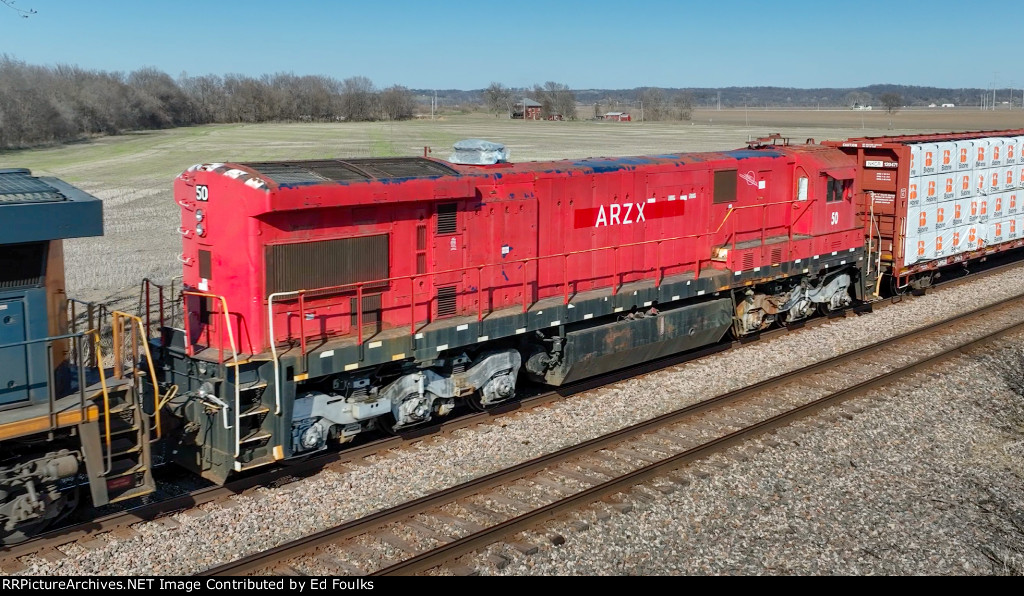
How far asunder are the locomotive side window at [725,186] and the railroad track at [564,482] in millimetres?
2995

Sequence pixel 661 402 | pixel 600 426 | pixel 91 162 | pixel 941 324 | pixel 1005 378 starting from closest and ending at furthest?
pixel 600 426 → pixel 661 402 → pixel 1005 378 → pixel 941 324 → pixel 91 162

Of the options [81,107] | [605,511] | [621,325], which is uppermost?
[81,107]

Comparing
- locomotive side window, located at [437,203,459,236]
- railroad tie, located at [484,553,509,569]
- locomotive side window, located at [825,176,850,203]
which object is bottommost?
railroad tie, located at [484,553,509,569]

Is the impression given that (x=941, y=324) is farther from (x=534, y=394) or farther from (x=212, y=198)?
(x=212, y=198)

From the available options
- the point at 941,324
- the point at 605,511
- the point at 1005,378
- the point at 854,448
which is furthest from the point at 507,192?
the point at 941,324

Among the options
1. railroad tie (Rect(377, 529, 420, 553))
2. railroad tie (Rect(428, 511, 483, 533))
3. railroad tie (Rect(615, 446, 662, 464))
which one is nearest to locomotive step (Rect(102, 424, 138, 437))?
railroad tie (Rect(377, 529, 420, 553))

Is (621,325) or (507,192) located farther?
(621,325)

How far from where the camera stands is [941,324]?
15.6 meters

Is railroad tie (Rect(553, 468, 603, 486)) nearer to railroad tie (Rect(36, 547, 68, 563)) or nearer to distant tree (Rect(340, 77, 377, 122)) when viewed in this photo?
railroad tie (Rect(36, 547, 68, 563))

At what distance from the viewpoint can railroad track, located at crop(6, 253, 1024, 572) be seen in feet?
24.3

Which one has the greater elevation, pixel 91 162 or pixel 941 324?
pixel 91 162

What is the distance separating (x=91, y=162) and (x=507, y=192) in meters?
40.1

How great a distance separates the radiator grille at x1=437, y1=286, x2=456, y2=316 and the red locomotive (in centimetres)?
2

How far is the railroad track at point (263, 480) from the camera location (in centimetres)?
739
